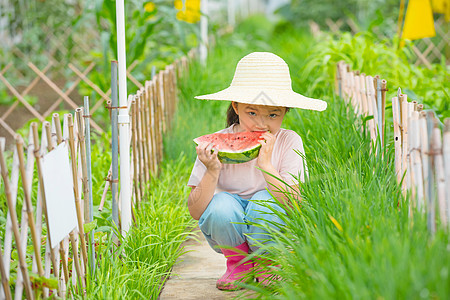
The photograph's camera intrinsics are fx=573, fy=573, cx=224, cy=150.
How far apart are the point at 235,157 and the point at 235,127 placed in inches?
15.2

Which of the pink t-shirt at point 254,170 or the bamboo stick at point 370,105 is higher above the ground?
the bamboo stick at point 370,105

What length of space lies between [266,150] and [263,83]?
0.36m

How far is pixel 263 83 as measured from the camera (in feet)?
9.43

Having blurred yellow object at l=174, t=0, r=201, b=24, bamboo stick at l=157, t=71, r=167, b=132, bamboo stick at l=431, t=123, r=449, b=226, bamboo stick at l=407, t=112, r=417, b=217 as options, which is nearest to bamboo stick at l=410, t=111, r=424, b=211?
bamboo stick at l=407, t=112, r=417, b=217

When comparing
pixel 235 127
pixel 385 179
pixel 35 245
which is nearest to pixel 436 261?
pixel 385 179

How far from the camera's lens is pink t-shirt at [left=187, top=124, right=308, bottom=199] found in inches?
114

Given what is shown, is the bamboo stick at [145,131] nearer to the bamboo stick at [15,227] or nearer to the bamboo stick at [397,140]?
the bamboo stick at [397,140]

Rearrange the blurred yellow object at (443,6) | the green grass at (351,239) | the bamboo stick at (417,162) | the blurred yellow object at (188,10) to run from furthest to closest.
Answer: the blurred yellow object at (188,10) → the blurred yellow object at (443,6) → the bamboo stick at (417,162) → the green grass at (351,239)

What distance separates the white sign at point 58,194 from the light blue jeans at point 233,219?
0.71m

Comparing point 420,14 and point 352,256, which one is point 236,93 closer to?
point 352,256

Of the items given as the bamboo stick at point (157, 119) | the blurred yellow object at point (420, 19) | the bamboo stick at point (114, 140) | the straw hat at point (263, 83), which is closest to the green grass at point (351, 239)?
the straw hat at point (263, 83)

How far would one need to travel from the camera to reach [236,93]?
2.84 m

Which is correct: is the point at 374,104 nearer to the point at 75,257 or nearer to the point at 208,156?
the point at 208,156

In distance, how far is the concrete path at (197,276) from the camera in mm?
2820
